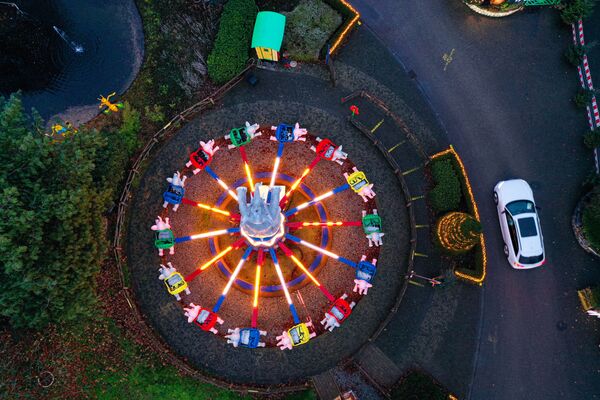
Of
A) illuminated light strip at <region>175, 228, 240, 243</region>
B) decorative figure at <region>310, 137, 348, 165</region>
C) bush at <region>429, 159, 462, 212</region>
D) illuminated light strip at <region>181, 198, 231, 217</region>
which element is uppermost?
decorative figure at <region>310, 137, 348, 165</region>

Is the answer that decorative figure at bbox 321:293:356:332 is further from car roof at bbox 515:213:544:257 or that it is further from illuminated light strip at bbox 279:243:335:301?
car roof at bbox 515:213:544:257

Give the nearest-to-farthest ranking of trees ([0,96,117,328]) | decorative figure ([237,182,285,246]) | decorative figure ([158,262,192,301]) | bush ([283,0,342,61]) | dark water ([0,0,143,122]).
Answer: trees ([0,96,117,328]) < decorative figure ([237,182,285,246]) < decorative figure ([158,262,192,301]) < dark water ([0,0,143,122]) < bush ([283,0,342,61])

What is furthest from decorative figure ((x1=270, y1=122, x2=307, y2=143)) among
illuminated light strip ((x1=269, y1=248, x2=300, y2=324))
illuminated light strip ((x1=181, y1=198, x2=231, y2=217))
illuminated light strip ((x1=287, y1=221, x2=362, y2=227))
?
illuminated light strip ((x1=269, y1=248, x2=300, y2=324))

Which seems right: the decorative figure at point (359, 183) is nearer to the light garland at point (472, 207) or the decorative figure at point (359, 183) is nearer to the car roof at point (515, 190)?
the light garland at point (472, 207)

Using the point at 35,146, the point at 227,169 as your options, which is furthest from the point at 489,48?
the point at 35,146

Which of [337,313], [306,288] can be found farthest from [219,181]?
[337,313]

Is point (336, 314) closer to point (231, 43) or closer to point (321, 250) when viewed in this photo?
point (321, 250)
